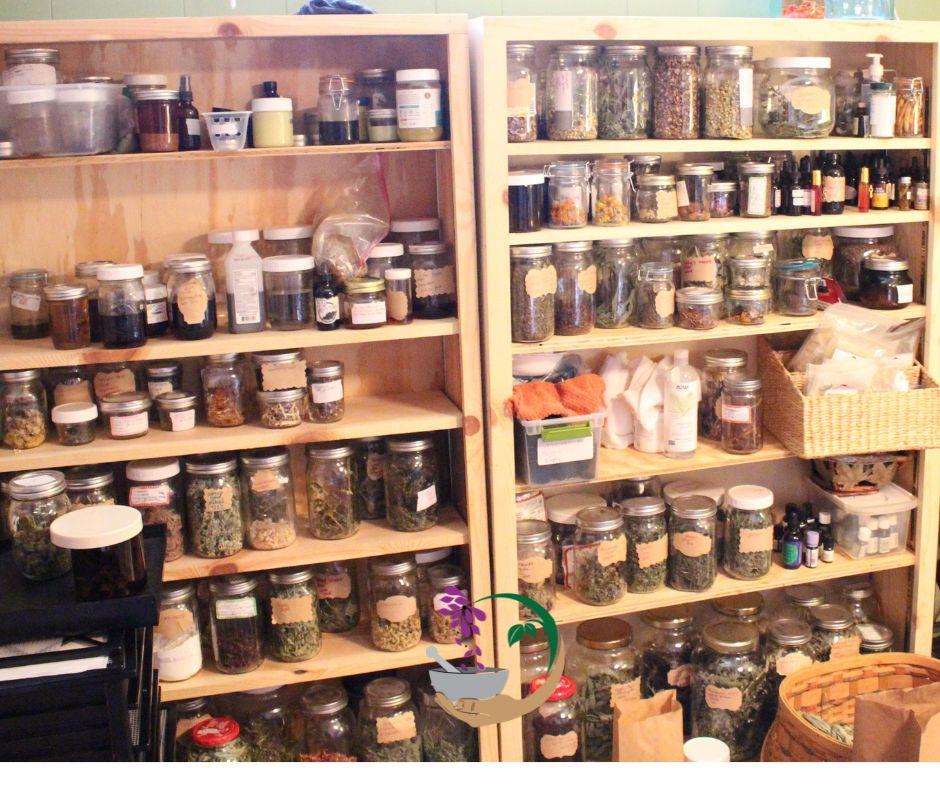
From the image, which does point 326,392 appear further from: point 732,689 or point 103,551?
point 732,689

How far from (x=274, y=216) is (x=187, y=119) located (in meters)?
0.32

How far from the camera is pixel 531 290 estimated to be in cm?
217

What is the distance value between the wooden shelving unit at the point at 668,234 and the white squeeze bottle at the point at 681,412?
34 millimetres

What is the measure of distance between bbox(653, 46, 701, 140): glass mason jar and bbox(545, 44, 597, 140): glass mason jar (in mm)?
152

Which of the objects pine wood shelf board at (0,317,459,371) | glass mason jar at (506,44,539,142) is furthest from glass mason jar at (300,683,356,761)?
glass mason jar at (506,44,539,142)

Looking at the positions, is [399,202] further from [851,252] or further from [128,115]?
[851,252]

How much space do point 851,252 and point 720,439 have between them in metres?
0.55

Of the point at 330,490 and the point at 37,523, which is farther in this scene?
the point at 330,490

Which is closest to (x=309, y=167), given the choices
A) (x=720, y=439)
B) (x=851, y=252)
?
(x=720, y=439)

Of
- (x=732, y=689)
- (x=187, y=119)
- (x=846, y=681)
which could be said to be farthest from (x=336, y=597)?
(x=846, y=681)

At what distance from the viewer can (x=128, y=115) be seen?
2010 mm

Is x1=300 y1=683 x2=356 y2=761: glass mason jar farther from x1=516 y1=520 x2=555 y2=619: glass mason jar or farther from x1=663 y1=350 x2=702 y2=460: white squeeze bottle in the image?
x1=663 y1=350 x2=702 y2=460: white squeeze bottle

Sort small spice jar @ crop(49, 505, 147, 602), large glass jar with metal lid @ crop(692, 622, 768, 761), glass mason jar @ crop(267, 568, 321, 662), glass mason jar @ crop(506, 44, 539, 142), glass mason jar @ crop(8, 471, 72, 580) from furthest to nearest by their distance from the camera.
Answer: large glass jar with metal lid @ crop(692, 622, 768, 761), glass mason jar @ crop(267, 568, 321, 662), glass mason jar @ crop(506, 44, 539, 142), glass mason jar @ crop(8, 471, 72, 580), small spice jar @ crop(49, 505, 147, 602)

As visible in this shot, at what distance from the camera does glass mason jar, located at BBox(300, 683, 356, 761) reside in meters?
2.29
